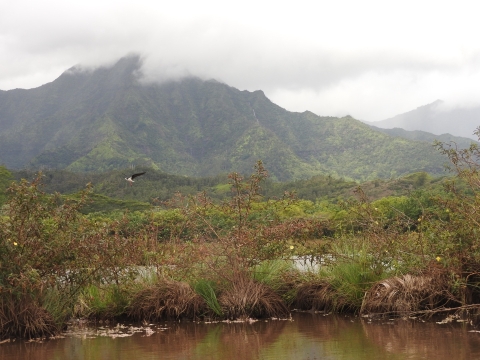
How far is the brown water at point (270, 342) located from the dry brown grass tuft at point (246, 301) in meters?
0.40

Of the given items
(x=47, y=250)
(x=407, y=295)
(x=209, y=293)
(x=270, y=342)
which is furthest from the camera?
(x=209, y=293)

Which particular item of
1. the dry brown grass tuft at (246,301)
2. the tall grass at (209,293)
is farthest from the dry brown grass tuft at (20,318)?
the dry brown grass tuft at (246,301)

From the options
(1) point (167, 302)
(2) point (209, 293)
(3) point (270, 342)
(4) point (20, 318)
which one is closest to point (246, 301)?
(2) point (209, 293)

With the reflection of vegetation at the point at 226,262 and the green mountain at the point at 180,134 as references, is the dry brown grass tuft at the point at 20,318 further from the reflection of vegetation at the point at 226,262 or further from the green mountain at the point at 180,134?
the green mountain at the point at 180,134

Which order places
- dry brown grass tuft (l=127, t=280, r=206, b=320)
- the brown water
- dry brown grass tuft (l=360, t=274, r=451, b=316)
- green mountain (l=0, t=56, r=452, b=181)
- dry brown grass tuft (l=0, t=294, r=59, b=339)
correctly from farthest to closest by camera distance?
green mountain (l=0, t=56, r=452, b=181) → dry brown grass tuft (l=127, t=280, r=206, b=320) → dry brown grass tuft (l=360, t=274, r=451, b=316) → dry brown grass tuft (l=0, t=294, r=59, b=339) → the brown water

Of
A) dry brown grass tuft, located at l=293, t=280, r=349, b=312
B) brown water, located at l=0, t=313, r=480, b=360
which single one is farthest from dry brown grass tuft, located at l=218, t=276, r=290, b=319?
dry brown grass tuft, located at l=293, t=280, r=349, b=312

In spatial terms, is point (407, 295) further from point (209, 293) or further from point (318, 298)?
point (209, 293)

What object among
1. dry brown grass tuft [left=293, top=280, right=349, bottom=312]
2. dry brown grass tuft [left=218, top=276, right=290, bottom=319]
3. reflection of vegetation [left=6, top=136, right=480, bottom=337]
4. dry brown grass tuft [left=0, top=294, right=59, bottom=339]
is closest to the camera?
dry brown grass tuft [left=0, top=294, right=59, bottom=339]

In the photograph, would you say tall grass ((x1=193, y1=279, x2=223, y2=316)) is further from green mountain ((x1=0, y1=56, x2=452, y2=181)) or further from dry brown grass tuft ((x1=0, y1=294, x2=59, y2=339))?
green mountain ((x1=0, y1=56, x2=452, y2=181))

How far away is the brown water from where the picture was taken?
26.4 ft

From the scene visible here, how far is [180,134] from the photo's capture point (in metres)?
141

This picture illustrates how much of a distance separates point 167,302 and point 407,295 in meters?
4.26

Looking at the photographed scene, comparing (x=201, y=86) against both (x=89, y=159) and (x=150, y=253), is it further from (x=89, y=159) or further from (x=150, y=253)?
(x=150, y=253)

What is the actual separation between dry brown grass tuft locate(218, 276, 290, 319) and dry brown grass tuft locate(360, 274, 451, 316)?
174 cm
